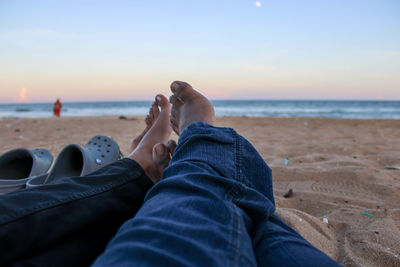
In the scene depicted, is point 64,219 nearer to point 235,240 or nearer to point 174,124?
point 235,240

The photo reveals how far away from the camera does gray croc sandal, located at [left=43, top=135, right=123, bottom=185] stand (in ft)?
3.66

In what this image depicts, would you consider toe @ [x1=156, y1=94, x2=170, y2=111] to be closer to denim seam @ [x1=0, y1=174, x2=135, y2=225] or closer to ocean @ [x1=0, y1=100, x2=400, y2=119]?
denim seam @ [x1=0, y1=174, x2=135, y2=225]

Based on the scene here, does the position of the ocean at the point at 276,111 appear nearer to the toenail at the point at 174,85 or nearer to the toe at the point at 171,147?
the toenail at the point at 174,85

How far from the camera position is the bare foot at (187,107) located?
1.23 m

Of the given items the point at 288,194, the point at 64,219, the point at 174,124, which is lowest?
the point at 288,194

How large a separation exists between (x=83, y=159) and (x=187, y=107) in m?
0.56

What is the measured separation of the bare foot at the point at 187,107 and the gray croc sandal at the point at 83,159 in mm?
373

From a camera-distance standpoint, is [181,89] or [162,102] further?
[162,102]

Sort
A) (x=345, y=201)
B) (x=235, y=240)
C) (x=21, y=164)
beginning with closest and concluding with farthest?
1. (x=235, y=240)
2. (x=345, y=201)
3. (x=21, y=164)

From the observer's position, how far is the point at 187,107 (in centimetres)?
139

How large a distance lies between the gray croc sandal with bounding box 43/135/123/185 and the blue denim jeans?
0.62 metres

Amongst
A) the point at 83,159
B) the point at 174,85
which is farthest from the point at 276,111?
the point at 83,159

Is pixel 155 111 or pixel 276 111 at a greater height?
pixel 276 111

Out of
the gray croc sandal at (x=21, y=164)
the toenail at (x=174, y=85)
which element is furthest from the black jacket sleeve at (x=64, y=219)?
the toenail at (x=174, y=85)
